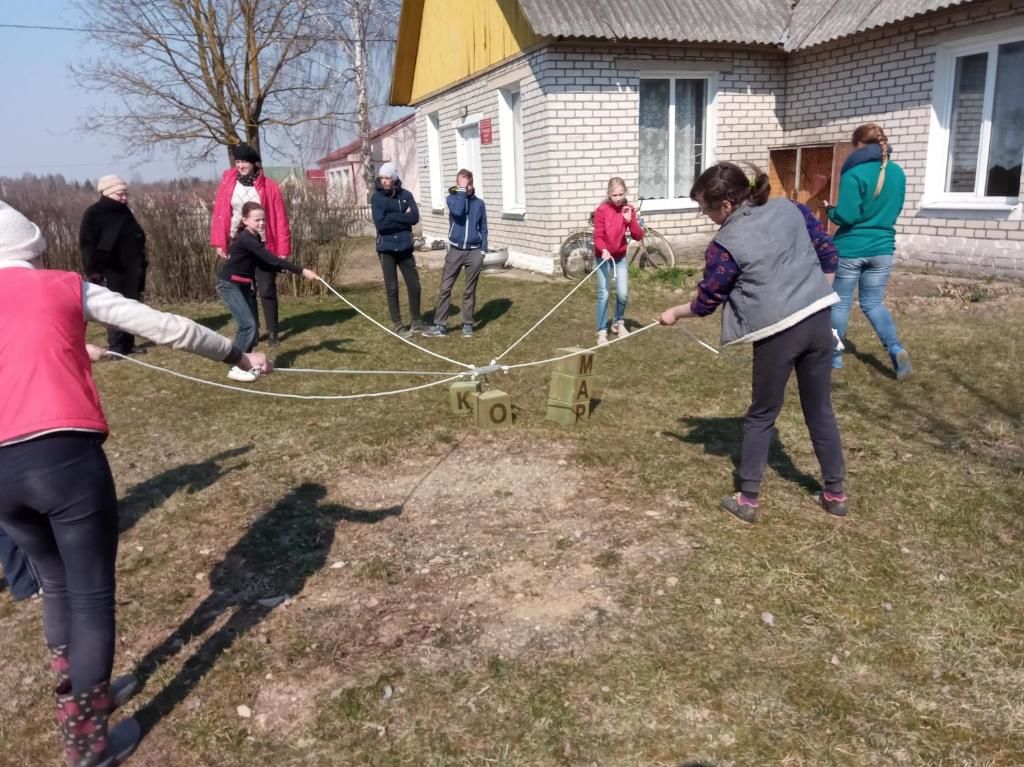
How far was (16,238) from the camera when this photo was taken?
2.44 m

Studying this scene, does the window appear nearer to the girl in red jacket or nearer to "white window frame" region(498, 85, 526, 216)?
"white window frame" region(498, 85, 526, 216)

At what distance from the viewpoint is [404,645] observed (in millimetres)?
3154

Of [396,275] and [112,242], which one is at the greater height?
[112,242]

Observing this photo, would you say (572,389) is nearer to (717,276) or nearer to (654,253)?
(717,276)

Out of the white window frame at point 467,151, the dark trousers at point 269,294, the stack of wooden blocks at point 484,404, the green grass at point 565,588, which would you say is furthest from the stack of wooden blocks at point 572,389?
the white window frame at point 467,151

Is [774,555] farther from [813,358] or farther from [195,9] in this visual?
Answer: [195,9]

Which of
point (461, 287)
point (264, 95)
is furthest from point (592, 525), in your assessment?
point (264, 95)

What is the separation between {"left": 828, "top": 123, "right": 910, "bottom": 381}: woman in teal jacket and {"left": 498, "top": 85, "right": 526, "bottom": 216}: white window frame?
7535 millimetres

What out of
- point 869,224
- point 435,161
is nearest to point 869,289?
point 869,224

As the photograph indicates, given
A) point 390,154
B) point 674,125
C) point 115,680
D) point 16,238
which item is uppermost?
point 390,154

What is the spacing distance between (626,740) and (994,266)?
9.89 m

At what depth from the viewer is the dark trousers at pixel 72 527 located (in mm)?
2301

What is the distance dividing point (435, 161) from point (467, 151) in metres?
2.26

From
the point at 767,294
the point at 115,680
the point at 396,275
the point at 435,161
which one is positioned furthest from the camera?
the point at 435,161
